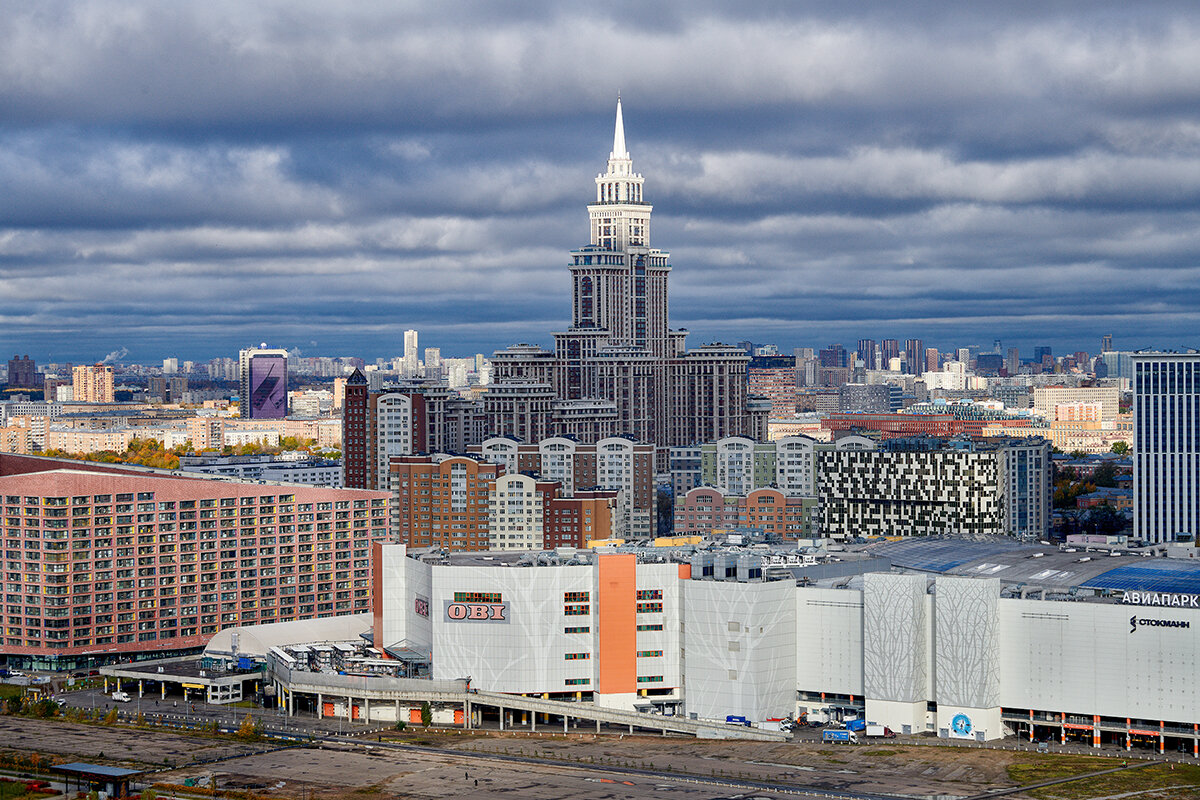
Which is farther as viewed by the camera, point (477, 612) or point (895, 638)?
point (477, 612)

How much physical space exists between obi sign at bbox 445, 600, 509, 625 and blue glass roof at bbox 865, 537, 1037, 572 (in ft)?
73.4

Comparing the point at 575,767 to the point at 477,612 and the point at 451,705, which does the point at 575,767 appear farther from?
the point at 477,612

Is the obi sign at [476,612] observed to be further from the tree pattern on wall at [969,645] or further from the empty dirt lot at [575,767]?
the tree pattern on wall at [969,645]

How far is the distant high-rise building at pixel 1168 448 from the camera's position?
174 meters

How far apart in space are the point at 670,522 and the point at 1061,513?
36.3 m

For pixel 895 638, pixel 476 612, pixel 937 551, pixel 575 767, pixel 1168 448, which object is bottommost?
pixel 575 767

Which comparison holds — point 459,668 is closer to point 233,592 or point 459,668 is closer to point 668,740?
point 668,740

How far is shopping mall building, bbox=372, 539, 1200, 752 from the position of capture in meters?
87.3

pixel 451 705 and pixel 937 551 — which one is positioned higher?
pixel 937 551

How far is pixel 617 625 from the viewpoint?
9475 cm

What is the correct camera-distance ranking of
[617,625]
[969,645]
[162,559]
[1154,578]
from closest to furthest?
[969,645], [1154,578], [617,625], [162,559]

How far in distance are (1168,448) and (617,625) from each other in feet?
308

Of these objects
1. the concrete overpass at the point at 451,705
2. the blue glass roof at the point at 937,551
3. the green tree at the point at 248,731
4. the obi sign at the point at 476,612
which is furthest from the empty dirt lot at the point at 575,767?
the blue glass roof at the point at 937,551

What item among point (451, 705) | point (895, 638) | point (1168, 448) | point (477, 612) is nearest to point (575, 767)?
point (451, 705)
